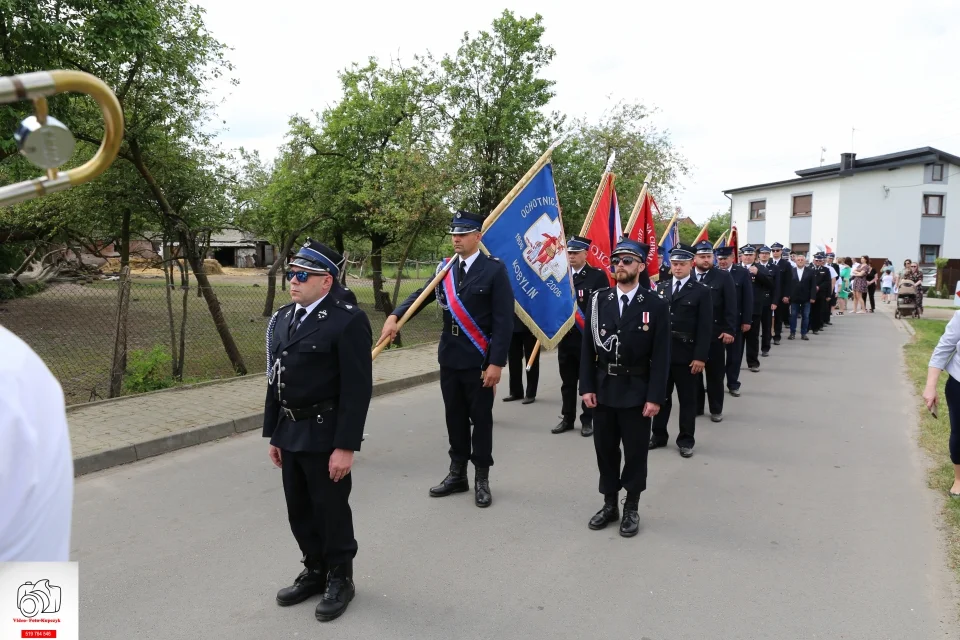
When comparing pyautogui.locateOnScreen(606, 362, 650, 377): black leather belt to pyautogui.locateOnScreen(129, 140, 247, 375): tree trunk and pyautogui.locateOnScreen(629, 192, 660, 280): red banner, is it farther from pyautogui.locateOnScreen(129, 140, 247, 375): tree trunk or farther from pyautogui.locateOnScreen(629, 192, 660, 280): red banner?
pyautogui.locateOnScreen(129, 140, 247, 375): tree trunk

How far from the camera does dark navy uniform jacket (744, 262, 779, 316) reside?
40.3 ft

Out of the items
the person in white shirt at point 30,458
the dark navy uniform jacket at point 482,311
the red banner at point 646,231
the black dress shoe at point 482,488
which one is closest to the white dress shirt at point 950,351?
the dark navy uniform jacket at point 482,311

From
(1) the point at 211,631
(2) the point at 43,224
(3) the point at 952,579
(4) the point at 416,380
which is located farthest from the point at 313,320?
(2) the point at 43,224

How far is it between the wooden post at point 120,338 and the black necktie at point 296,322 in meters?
5.65

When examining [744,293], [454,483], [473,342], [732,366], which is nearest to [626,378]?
[473,342]

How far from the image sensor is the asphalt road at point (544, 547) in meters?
3.50

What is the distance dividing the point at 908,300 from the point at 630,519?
20.5 meters

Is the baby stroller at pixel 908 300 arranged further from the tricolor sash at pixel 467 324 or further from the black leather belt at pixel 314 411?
the black leather belt at pixel 314 411

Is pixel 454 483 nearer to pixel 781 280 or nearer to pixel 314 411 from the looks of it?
pixel 314 411

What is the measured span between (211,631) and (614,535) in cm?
255

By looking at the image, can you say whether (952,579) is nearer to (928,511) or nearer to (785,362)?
(928,511)

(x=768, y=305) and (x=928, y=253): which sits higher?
(x=928, y=253)

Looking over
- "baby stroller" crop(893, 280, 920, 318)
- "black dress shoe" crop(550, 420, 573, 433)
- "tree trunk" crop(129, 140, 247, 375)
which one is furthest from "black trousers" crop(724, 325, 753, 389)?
"baby stroller" crop(893, 280, 920, 318)

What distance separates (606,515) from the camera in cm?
474
